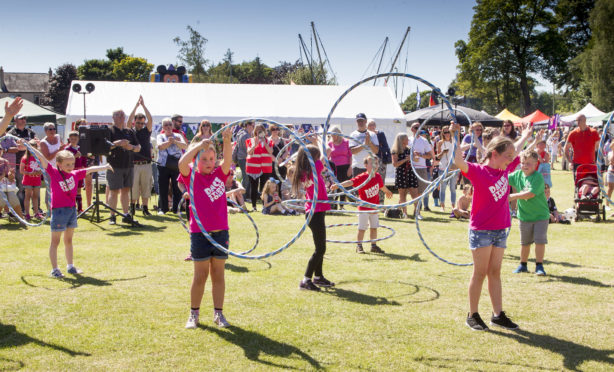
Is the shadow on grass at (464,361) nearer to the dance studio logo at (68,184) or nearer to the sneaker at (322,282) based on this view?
the sneaker at (322,282)

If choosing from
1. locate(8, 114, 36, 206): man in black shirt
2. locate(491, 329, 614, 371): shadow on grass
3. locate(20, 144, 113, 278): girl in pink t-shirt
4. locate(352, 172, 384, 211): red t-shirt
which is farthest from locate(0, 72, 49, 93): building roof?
locate(491, 329, 614, 371): shadow on grass

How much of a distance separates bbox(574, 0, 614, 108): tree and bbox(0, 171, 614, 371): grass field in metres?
44.7

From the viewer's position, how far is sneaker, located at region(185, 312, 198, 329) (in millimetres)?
5297

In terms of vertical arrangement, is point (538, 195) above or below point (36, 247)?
above

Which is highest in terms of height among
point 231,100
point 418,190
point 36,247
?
point 231,100

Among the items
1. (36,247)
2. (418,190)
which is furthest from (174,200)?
(418,190)

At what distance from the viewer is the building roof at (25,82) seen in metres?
97.8

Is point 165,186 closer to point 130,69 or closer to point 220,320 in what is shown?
point 220,320

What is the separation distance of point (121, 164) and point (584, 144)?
34.6 feet

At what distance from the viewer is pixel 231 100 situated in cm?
1848

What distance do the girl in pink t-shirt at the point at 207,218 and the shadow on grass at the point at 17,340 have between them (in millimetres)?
1089

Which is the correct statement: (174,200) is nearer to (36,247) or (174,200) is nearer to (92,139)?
(92,139)

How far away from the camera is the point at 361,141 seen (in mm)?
11141

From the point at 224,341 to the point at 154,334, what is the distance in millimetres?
687
